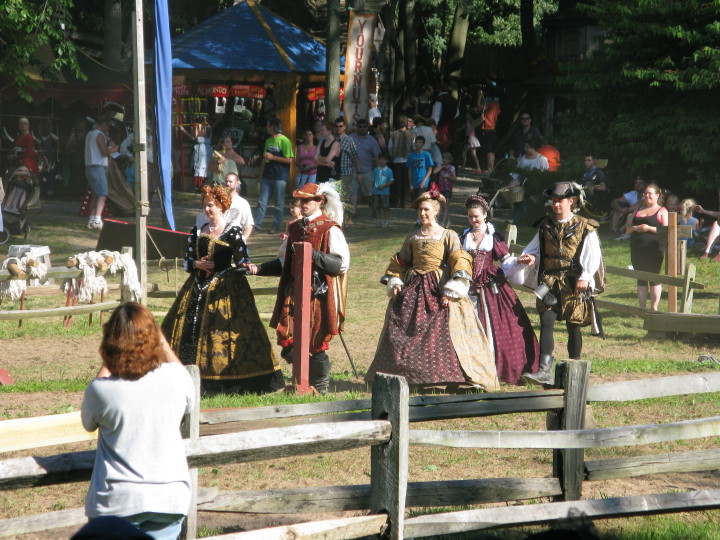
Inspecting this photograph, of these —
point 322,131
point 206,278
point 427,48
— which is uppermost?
point 427,48

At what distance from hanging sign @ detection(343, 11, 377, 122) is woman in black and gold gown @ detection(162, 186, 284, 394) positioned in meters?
11.9

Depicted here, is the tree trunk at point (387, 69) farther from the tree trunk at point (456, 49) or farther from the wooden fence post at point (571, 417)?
the wooden fence post at point (571, 417)

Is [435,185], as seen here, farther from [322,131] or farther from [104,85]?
[104,85]

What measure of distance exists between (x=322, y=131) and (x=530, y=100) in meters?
12.2

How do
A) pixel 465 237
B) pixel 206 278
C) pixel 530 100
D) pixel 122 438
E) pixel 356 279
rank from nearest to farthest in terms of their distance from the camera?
pixel 122 438
pixel 206 278
pixel 465 237
pixel 356 279
pixel 530 100

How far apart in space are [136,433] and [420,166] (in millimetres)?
15854

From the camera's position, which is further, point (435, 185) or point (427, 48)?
point (427, 48)

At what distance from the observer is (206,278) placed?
27.1 feet

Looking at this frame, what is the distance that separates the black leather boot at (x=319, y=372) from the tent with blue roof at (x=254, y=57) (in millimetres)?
14594

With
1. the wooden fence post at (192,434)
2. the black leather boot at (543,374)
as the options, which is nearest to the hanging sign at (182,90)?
the black leather boot at (543,374)

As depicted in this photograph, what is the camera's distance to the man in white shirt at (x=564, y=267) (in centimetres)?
873

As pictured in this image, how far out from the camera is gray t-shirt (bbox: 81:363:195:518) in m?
3.87

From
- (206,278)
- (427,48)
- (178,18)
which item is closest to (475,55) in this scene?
(427,48)

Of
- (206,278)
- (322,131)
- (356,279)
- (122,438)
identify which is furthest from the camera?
(322,131)
